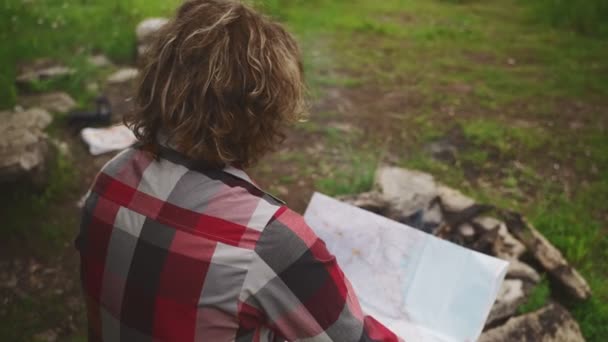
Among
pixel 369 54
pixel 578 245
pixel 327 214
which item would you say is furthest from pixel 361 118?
pixel 327 214

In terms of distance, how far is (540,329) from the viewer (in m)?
2.24

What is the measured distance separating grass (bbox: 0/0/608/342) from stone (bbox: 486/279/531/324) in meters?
0.07

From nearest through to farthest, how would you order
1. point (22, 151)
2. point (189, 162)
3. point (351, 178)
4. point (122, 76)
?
point (189, 162) → point (22, 151) → point (351, 178) → point (122, 76)

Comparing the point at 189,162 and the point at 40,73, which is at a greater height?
the point at 189,162

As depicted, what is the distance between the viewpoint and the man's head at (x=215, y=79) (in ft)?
3.73

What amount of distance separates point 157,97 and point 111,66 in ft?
13.1

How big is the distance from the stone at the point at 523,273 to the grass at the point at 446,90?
0.19ft

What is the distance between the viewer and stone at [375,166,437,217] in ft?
8.53

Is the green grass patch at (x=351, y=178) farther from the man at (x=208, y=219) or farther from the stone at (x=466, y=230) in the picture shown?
the man at (x=208, y=219)

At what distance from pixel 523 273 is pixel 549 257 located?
0.21 meters

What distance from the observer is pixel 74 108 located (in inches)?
157

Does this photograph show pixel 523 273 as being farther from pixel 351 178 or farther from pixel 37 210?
pixel 37 210

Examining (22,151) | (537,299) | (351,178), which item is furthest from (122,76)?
(537,299)

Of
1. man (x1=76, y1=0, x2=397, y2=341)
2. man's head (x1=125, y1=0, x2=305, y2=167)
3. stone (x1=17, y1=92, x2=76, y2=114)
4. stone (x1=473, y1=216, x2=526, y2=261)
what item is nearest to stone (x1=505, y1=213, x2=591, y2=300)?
stone (x1=473, y1=216, x2=526, y2=261)
